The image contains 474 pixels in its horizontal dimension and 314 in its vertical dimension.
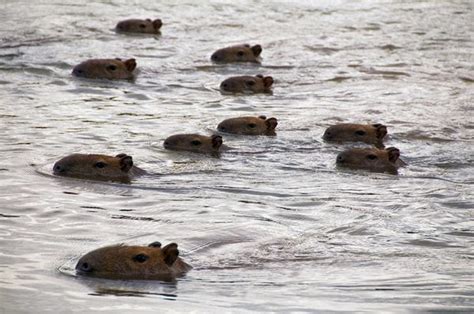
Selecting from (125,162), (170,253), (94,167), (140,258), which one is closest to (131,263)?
(140,258)

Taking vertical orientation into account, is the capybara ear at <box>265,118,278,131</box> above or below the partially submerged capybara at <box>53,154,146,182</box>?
above

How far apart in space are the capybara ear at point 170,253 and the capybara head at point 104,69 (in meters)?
11.3

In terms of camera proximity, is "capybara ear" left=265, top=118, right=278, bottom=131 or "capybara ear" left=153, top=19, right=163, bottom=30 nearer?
"capybara ear" left=265, top=118, right=278, bottom=131

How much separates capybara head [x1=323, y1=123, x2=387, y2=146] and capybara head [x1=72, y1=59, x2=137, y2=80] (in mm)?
4914

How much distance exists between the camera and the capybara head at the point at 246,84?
22719mm

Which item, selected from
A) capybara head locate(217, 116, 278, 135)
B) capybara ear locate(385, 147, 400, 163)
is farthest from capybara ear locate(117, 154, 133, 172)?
capybara head locate(217, 116, 278, 135)

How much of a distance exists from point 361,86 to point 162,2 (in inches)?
387

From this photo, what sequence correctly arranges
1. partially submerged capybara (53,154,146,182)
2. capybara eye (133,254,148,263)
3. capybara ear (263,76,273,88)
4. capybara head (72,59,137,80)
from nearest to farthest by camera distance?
capybara eye (133,254,148,263) → partially submerged capybara (53,154,146,182) → capybara ear (263,76,273,88) → capybara head (72,59,137,80)

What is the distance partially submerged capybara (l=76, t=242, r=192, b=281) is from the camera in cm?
1189

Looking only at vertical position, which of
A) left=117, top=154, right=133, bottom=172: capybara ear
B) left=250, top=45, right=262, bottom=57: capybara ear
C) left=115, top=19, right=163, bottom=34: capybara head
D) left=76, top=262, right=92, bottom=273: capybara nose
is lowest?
left=76, top=262, right=92, bottom=273: capybara nose

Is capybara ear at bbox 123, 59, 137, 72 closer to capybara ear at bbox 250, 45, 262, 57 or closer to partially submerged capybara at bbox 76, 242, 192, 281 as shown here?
capybara ear at bbox 250, 45, 262, 57

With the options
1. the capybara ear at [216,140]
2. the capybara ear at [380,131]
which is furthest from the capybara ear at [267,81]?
the capybara ear at [216,140]

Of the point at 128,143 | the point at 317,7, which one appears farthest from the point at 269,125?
the point at 317,7

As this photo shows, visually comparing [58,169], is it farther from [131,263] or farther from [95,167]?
[131,263]
